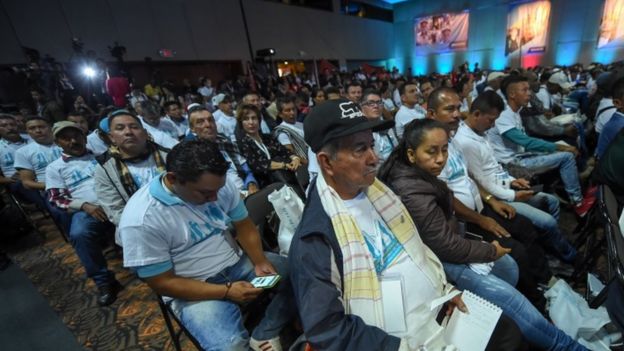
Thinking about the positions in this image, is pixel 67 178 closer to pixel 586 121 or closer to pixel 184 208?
pixel 184 208

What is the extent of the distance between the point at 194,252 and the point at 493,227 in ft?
6.17

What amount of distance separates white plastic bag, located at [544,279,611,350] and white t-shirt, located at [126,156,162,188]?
2794 mm

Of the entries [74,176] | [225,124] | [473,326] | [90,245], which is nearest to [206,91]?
[225,124]

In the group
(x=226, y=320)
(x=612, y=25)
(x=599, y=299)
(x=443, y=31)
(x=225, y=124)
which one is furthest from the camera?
(x=443, y=31)

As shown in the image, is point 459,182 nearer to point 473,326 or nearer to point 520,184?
point 520,184

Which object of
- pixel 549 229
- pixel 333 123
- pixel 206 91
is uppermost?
pixel 206 91

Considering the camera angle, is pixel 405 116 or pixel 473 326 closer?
pixel 473 326

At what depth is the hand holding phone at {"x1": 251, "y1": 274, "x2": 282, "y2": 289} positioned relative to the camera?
1.51 m

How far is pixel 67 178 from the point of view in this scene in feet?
8.60

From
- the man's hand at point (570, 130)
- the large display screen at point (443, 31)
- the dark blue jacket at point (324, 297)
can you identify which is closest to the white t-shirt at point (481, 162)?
the dark blue jacket at point (324, 297)

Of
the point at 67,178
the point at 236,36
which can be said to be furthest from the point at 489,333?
the point at 236,36

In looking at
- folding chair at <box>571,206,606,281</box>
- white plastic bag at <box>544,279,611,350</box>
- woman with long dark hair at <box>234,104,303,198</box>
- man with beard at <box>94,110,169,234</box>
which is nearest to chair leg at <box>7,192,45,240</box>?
man with beard at <box>94,110,169,234</box>

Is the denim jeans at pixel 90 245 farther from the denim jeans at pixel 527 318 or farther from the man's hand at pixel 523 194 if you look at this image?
the man's hand at pixel 523 194

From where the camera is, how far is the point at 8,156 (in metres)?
3.84
